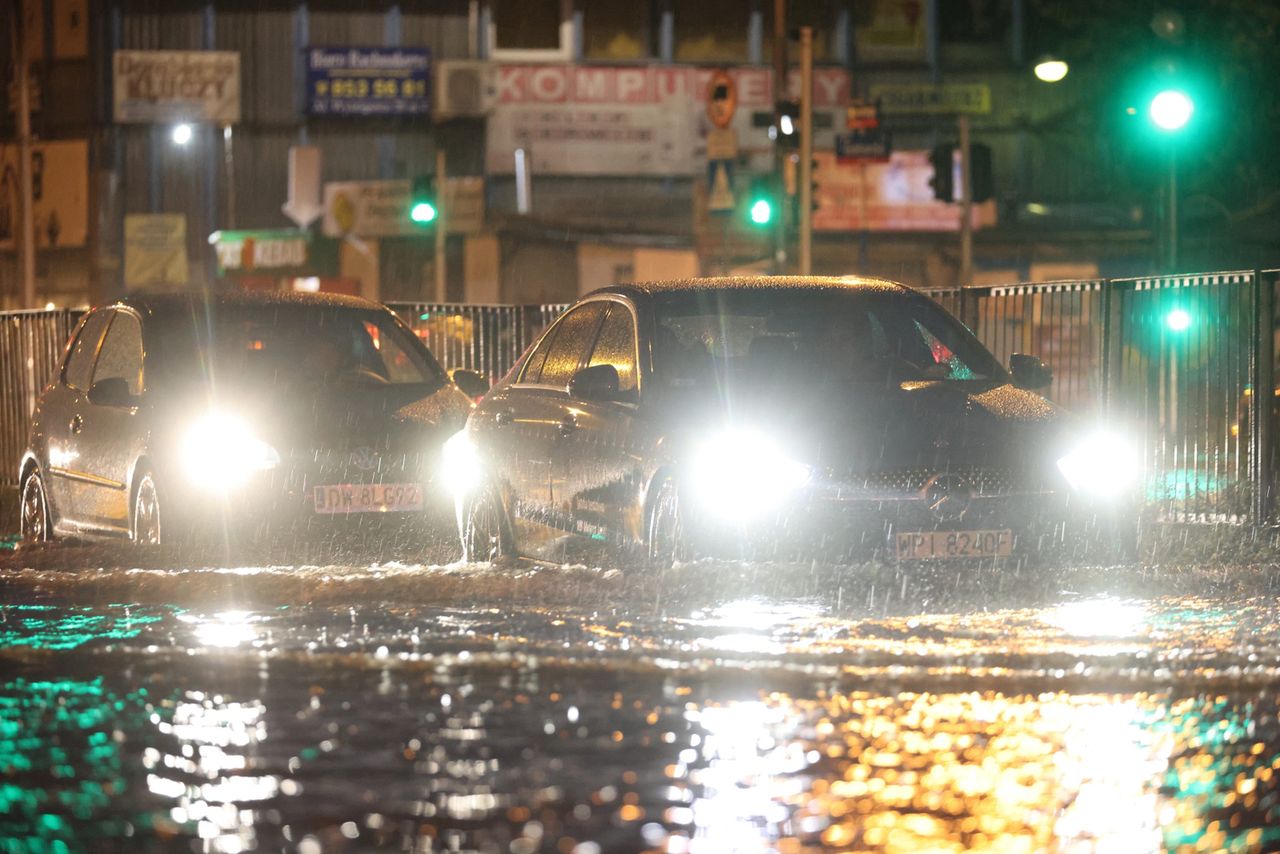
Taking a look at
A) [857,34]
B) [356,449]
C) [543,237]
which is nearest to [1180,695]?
[356,449]

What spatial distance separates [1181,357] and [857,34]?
33.4 metres

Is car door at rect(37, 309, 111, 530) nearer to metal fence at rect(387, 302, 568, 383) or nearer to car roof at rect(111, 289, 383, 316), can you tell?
car roof at rect(111, 289, 383, 316)

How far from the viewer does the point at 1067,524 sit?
1053cm

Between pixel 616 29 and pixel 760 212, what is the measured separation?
62.2 feet

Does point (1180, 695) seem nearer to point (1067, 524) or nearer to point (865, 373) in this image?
point (1067, 524)

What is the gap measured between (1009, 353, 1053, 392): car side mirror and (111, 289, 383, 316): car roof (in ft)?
13.0

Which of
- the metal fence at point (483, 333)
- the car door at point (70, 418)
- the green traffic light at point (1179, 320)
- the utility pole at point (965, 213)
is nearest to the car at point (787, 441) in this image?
the car door at point (70, 418)

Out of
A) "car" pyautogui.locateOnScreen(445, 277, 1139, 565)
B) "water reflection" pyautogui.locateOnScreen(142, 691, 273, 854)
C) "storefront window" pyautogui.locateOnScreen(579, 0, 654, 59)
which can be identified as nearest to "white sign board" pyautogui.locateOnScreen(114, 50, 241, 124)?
"storefront window" pyautogui.locateOnScreen(579, 0, 654, 59)

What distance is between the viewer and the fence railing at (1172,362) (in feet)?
50.8

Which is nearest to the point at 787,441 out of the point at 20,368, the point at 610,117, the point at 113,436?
the point at 113,436

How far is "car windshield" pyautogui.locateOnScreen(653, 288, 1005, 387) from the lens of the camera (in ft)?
36.4

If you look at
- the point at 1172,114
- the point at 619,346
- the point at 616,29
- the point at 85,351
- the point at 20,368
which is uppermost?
the point at 616,29

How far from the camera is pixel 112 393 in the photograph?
13047 millimetres

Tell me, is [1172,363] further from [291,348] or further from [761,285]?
[291,348]
